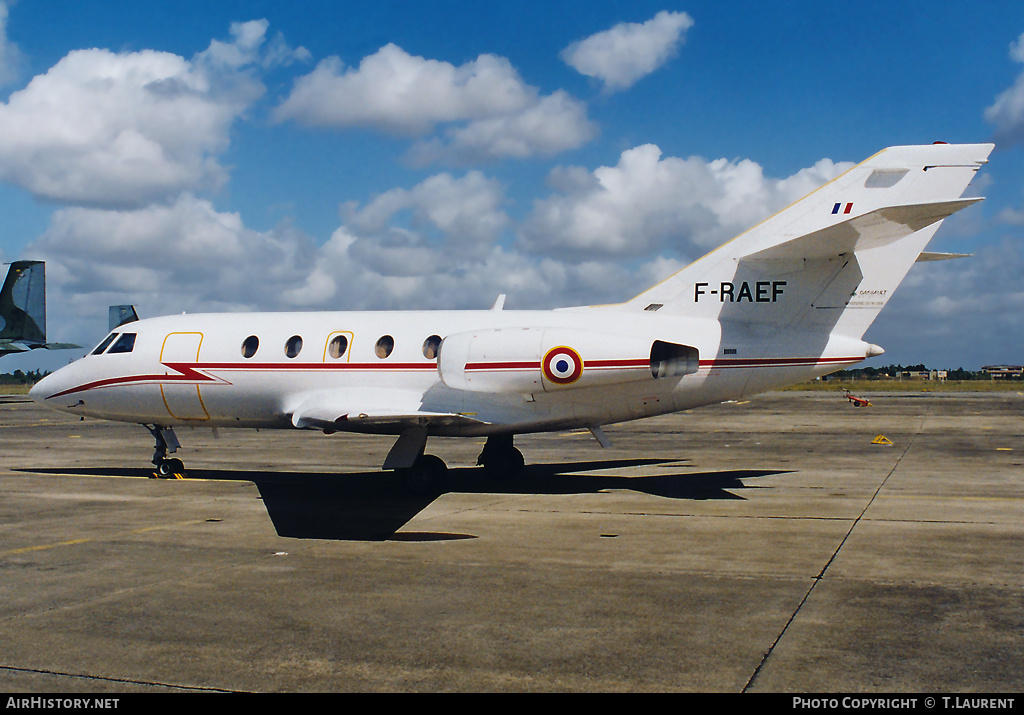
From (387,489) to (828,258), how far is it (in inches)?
344

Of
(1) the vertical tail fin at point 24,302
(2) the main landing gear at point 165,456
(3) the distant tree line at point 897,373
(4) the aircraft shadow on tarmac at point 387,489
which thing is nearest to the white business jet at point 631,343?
(4) the aircraft shadow on tarmac at point 387,489

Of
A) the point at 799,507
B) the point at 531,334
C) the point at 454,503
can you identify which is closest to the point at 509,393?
the point at 531,334

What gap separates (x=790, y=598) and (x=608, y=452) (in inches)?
566

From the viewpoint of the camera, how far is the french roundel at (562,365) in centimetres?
1325

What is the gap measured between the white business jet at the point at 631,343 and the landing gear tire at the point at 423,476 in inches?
1.2

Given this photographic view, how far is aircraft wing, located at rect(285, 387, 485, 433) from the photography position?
13297 millimetres

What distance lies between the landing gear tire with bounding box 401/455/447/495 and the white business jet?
0.10 feet

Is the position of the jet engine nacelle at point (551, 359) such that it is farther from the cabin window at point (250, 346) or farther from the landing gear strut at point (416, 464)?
the cabin window at point (250, 346)

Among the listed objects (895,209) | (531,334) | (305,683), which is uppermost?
(895,209)

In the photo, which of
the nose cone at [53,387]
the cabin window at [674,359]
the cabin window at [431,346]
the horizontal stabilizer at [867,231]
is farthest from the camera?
the nose cone at [53,387]

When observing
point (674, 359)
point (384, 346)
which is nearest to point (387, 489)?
point (384, 346)

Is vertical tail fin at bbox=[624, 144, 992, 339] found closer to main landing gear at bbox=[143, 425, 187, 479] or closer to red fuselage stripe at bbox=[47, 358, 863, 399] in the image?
red fuselage stripe at bbox=[47, 358, 863, 399]

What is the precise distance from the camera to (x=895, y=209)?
36.4 feet
